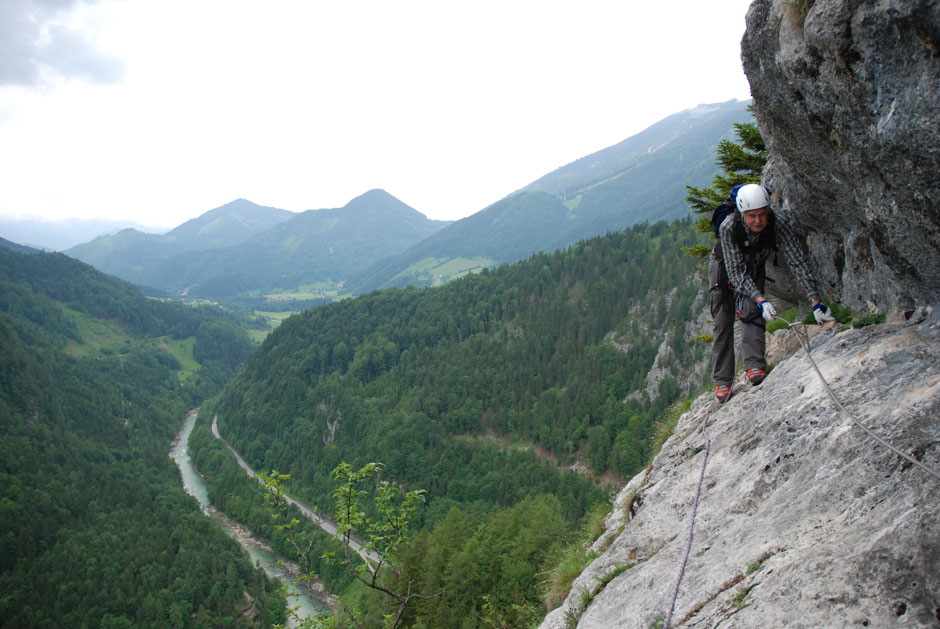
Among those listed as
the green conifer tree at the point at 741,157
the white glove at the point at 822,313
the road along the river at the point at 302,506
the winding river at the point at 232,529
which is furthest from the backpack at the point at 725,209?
the road along the river at the point at 302,506

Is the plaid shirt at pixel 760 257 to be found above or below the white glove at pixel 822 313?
above

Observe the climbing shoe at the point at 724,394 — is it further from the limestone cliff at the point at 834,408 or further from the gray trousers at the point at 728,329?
the limestone cliff at the point at 834,408

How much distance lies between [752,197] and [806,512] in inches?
187

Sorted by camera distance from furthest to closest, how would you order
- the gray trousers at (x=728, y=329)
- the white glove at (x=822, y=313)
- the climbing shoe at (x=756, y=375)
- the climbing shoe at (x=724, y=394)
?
the climbing shoe at (x=724, y=394)
the climbing shoe at (x=756, y=375)
the gray trousers at (x=728, y=329)
the white glove at (x=822, y=313)

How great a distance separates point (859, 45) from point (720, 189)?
513 inches

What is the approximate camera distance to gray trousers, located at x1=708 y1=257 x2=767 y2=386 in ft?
27.8

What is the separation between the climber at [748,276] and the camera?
7.70 meters

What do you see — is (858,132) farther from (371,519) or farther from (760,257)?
(371,519)

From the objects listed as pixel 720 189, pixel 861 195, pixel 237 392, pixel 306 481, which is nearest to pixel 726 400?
pixel 861 195

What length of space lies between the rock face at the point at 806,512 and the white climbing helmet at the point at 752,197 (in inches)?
91.0

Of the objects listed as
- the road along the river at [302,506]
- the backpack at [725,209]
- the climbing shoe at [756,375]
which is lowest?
the road along the river at [302,506]

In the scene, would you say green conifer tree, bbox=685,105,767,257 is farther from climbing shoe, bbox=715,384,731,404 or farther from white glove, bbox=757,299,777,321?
white glove, bbox=757,299,777,321

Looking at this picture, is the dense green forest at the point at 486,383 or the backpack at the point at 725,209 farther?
the dense green forest at the point at 486,383

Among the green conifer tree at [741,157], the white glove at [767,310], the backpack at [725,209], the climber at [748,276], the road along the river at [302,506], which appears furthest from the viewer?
the road along the river at [302,506]
